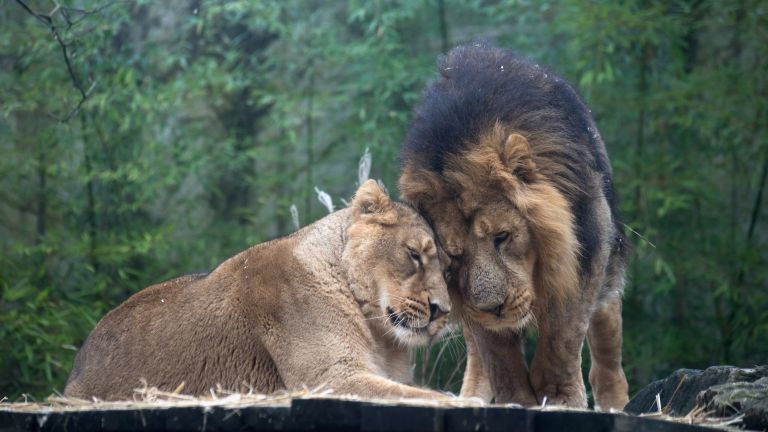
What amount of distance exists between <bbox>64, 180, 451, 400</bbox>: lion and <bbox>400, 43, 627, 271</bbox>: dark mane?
1.32ft

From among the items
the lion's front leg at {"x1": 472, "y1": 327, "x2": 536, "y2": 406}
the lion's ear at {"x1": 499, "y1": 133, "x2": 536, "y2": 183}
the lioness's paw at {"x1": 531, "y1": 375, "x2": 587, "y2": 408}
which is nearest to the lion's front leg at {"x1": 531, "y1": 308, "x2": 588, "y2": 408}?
the lioness's paw at {"x1": 531, "y1": 375, "x2": 587, "y2": 408}

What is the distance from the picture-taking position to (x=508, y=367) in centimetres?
494

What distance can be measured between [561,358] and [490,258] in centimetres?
69

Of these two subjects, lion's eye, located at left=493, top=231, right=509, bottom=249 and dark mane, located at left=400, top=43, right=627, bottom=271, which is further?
dark mane, located at left=400, top=43, right=627, bottom=271

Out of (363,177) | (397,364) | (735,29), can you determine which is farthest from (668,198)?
(397,364)

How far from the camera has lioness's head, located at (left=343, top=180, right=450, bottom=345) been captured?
4.23 metres

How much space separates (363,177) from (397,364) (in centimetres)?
171

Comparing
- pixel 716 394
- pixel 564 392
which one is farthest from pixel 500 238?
pixel 716 394

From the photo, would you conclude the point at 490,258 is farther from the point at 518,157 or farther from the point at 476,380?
the point at 476,380

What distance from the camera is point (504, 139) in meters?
4.65

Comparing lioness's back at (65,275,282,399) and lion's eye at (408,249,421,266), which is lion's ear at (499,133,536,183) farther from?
lioness's back at (65,275,282,399)

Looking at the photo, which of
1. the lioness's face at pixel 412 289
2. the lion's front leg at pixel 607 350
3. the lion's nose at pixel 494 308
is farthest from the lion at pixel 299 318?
the lion's front leg at pixel 607 350

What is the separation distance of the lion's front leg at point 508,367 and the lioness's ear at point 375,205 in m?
0.86

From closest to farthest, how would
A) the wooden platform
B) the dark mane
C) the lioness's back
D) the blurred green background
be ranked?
1. the wooden platform
2. the lioness's back
3. the dark mane
4. the blurred green background
